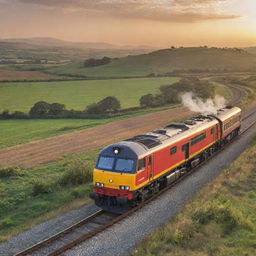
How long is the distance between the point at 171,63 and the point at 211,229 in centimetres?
13204

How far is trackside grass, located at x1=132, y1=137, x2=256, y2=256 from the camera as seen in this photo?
529 inches

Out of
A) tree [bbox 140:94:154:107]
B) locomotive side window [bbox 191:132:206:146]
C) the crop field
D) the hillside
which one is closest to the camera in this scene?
locomotive side window [bbox 191:132:206:146]

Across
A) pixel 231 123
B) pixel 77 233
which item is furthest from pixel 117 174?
pixel 231 123

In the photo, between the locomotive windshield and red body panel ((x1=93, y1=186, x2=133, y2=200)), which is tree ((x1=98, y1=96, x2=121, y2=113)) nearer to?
the locomotive windshield

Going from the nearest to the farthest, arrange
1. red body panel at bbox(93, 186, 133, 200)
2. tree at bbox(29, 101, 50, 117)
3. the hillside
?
1. red body panel at bbox(93, 186, 133, 200)
2. tree at bbox(29, 101, 50, 117)
3. the hillside

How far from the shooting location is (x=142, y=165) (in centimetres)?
1822

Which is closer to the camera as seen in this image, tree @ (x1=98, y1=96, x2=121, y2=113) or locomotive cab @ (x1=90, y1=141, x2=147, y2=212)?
locomotive cab @ (x1=90, y1=141, x2=147, y2=212)

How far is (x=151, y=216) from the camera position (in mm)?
17906

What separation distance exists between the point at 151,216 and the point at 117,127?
3234 centimetres

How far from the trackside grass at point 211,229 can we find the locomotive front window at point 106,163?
4.24 metres

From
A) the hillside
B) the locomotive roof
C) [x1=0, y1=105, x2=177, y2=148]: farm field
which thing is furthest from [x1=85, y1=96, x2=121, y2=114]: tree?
the hillside

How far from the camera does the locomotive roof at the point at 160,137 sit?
60.6 ft

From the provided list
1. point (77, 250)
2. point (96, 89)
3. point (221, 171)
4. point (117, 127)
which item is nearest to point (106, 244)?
point (77, 250)

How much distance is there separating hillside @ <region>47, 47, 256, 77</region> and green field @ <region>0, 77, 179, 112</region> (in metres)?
19.9
